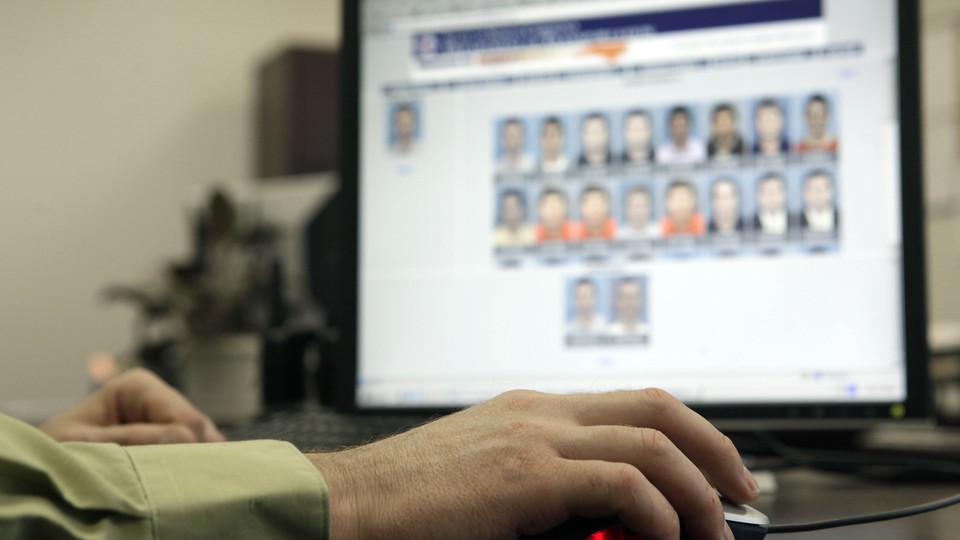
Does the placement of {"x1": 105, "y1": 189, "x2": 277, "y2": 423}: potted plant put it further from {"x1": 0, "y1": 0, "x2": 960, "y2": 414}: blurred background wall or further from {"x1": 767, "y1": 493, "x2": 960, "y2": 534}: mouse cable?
{"x1": 767, "y1": 493, "x2": 960, "y2": 534}: mouse cable

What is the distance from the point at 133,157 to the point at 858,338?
3.78 metres

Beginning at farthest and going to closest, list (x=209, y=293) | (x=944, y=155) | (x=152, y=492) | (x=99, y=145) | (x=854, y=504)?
(x=99, y=145), (x=944, y=155), (x=209, y=293), (x=854, y=504), (x=152, y=492)

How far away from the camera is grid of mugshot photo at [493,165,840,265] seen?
0.82 metres

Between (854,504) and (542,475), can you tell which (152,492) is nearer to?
(542,475)

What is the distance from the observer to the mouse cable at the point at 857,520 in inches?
21.7

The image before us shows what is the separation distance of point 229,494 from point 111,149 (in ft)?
12.8

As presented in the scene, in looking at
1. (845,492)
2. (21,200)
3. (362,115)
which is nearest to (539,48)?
(362,115)

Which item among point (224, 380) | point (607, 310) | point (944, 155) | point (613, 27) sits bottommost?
point (224, 380)

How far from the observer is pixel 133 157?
13.3ft

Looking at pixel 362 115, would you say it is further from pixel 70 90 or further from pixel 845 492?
pixel 70 90

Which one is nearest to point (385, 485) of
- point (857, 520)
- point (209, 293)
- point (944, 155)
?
point (857, 520)

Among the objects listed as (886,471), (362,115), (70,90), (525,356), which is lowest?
(886,471)

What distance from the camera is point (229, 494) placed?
422 mm

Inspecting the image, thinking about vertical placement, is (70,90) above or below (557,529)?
above
